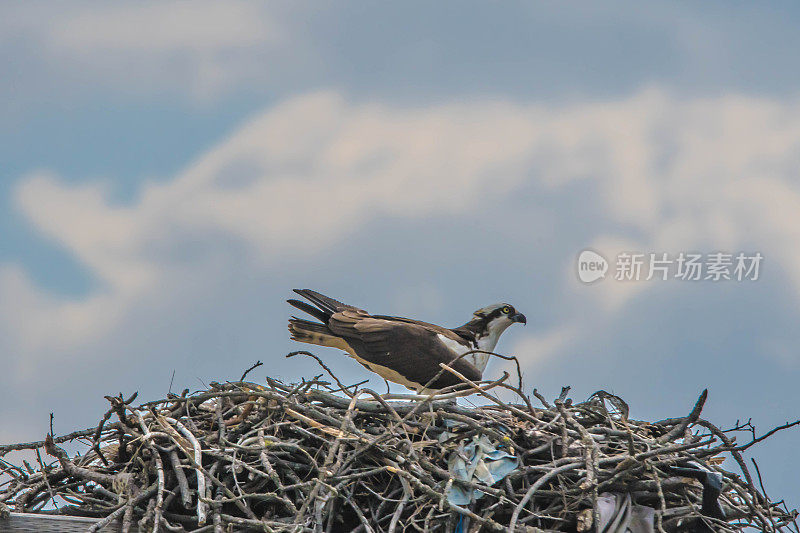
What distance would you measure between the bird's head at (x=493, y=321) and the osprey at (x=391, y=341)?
147 millimetres

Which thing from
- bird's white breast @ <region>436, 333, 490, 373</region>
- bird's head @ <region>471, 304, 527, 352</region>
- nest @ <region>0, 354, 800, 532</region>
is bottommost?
nest @ <region>0, 354, 800, 532</region>

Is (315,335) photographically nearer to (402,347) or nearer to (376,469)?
(402,347)

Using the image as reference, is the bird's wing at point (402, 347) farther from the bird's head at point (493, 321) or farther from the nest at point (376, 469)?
the nest at point (376, 469)

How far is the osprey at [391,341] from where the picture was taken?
23.0 ft

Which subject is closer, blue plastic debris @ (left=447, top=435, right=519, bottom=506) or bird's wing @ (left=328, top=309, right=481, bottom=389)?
blue plastic debris @ (left=447, top=435, right=519, bottom=506)

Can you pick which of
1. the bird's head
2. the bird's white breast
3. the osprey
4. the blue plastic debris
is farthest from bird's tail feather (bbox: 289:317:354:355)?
the blue plastic debris

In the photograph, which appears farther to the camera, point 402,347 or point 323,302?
point 323,302

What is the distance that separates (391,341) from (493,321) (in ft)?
4.18

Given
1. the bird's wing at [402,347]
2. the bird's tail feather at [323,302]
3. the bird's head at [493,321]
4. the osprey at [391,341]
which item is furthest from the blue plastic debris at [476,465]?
the bird's head at [493,321]

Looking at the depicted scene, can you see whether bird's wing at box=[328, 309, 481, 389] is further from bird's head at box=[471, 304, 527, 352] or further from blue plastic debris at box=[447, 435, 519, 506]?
blue plastic debris at box=[447, 435, 519, 506]

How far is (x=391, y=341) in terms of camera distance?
7.09 metres

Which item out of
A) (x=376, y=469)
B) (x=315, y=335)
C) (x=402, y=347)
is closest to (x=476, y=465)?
(x=376, y=469)

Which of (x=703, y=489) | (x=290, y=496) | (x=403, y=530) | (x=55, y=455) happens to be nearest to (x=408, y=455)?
(x=403, y=530)

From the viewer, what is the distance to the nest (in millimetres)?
4918
